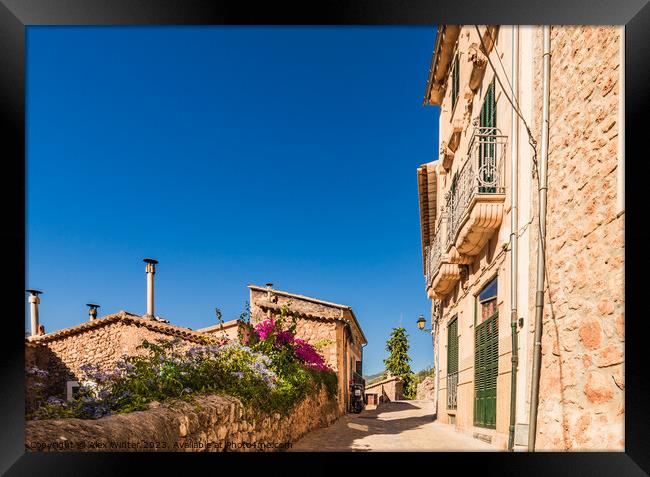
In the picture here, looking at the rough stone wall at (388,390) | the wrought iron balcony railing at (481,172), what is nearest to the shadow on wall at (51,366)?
the wrought iron balcony railing at (481,172)

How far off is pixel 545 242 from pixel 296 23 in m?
3.52

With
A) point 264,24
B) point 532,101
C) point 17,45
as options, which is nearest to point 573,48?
point 532,101

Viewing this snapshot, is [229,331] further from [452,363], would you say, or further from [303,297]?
[452,363]

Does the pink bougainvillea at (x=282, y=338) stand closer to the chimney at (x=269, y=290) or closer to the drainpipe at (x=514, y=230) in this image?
the chimney at (x=269, y=290)

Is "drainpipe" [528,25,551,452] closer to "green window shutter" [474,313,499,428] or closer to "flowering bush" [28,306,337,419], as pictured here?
"green window shutter" [474,313,499,428]

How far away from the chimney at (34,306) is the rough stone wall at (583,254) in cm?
1329

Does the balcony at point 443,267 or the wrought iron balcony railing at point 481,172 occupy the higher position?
the wrought iron balcony railing at point 481,172

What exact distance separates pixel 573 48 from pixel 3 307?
550cm

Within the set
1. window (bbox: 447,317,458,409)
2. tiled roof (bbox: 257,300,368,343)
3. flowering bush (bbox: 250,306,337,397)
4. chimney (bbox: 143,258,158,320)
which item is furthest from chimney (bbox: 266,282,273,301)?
window (bbox: 447,317,458,409)

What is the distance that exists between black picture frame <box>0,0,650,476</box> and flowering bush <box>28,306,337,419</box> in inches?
24.9

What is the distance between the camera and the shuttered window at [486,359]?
6.97m

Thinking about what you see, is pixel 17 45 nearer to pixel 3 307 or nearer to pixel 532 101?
pixel 3 307

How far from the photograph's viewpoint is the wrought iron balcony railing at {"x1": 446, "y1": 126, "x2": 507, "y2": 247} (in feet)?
21.7

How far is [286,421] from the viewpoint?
26.8 feet
